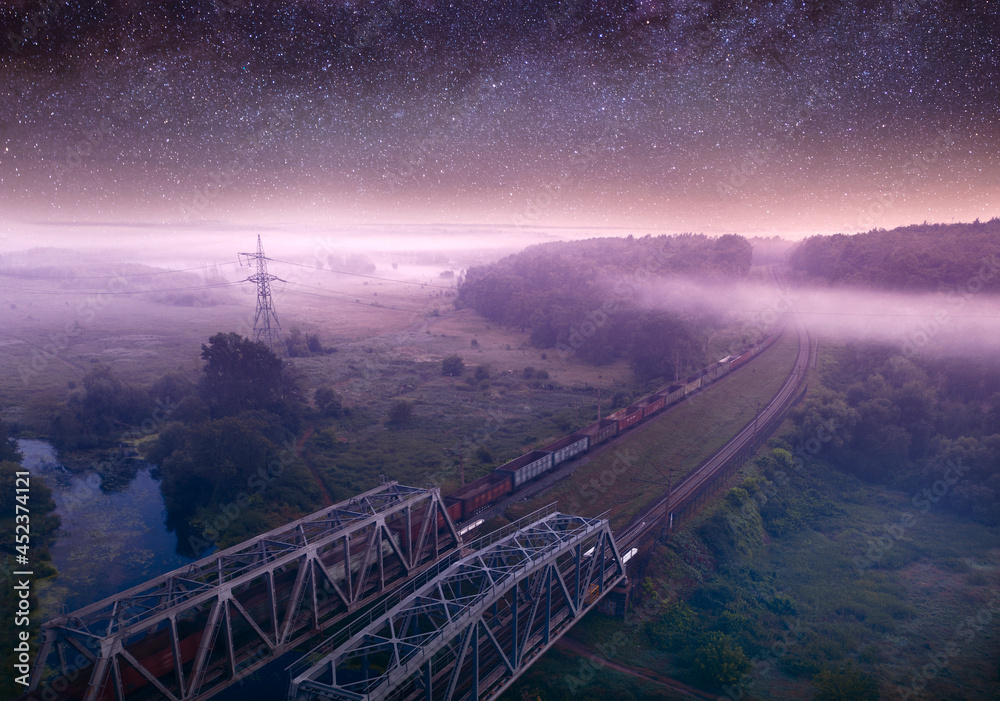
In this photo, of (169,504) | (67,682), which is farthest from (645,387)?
(67,682)

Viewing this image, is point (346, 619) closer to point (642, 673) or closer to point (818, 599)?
point (642, 673)

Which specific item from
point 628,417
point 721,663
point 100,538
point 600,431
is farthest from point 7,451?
point 721,663

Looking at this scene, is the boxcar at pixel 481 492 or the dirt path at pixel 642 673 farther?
the boxcar at pixel 481 492

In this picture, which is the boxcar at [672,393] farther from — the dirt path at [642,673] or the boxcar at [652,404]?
the dirt path at [642,673]

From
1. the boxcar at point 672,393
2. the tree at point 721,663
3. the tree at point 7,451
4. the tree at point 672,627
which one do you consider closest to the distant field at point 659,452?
the boxcar at point 672,393

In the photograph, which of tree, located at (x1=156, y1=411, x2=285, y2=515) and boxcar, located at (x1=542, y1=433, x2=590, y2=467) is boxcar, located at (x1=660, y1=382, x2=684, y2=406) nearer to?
boxcar, located at (x1=542, y1=433, x2=590, y2=467)
